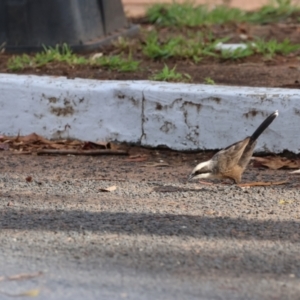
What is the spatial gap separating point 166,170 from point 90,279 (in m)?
2.46

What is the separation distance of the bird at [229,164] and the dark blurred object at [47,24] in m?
3.17

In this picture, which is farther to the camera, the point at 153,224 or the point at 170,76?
the point at 170,76

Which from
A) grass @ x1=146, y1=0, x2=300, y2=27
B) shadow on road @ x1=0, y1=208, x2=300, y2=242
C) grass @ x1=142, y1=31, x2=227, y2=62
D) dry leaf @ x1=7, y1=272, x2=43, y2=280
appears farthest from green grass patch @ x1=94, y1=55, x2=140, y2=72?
dry leaf @ x1=7, y1=272, x2=43, y2=280

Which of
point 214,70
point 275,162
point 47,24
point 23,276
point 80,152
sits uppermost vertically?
point 47,24

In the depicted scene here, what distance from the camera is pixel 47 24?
845 cm

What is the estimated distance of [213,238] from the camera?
14.3 feet

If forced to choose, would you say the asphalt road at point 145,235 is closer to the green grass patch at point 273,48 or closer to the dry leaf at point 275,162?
the dry leaf at point 275,162

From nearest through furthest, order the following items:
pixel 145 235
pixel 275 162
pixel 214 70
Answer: pixel 145 235 < pixel 275 162 < pixel 214 70

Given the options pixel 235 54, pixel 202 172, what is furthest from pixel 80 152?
pixel 235 54

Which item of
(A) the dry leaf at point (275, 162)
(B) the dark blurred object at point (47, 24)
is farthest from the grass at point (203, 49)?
(A) the dry leaf at point (275, 162)

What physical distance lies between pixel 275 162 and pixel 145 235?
2.13 meters

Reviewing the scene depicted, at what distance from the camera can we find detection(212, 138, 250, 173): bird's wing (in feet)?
18.7

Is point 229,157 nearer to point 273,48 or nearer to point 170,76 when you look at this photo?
point 170,76

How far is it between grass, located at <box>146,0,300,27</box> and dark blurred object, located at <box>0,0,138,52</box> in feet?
6.29
